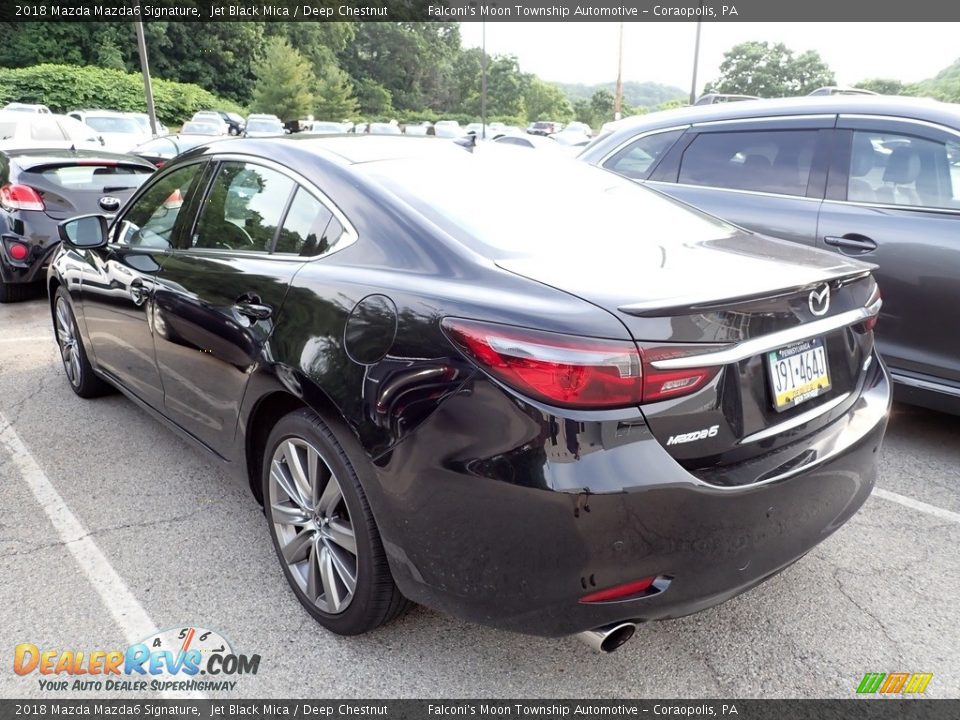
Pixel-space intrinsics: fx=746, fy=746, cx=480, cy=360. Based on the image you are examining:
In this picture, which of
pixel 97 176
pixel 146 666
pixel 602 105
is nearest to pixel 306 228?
pixel 146 666

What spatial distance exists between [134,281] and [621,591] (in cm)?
267

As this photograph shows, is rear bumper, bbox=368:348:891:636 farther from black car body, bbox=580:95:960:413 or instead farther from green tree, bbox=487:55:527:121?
green tree, bbox=487:55:527:121

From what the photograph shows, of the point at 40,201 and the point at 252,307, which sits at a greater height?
the point at 252,307

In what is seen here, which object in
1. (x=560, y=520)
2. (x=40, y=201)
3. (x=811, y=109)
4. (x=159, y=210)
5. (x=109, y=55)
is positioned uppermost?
(x=109, y=55)

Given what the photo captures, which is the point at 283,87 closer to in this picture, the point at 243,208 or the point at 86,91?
the point at 86,91

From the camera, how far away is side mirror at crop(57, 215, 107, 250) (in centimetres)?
369

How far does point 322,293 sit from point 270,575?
3.83 feet

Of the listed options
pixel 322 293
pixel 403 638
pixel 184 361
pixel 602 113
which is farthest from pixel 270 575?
pixel 602 113

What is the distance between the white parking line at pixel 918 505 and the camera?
319cm

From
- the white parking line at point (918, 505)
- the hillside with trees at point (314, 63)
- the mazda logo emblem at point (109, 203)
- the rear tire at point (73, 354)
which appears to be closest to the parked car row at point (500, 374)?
the white parking line at point (918, 505)

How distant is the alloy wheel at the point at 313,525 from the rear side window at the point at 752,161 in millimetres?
3265

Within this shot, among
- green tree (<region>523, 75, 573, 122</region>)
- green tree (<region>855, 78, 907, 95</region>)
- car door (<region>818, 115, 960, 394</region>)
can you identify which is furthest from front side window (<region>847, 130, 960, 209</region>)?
green tree (<region>523, 75, 573, 122</region>)

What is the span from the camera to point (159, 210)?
358 cm

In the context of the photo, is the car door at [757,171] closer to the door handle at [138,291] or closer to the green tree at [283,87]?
the door handle at [138,291]
